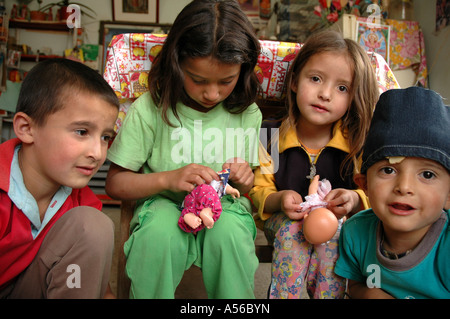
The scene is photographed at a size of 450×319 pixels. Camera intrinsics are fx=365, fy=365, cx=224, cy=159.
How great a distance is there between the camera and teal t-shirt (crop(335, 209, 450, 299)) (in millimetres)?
722

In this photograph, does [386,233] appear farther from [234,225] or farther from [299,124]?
[299,124]

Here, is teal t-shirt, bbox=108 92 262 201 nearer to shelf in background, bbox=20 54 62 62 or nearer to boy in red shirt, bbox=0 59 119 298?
boy in red shirt, bbox=0 59 119 298

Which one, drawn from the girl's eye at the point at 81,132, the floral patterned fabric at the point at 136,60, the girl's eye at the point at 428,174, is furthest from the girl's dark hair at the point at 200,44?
the girl's eye at the point at 428,174

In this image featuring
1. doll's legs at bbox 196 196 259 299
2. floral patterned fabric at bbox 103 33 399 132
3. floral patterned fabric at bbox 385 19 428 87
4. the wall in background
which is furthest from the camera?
floral patterned fabric at bbox 385 19 428 87

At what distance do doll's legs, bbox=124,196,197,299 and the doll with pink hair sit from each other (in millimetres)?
33

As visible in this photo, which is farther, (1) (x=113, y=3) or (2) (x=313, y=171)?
(1) (x=113, y=3)

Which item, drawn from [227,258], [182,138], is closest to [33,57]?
[182,138]

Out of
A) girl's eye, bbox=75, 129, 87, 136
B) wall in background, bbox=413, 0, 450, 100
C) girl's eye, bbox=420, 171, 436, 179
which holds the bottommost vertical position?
girl's eye, bbox=420, 171, 436, 179

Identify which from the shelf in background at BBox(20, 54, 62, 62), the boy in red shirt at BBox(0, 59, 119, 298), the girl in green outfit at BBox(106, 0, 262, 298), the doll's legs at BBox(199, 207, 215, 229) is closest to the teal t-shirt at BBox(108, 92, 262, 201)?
the girl in green outfit at BBox(106, 0, 262, 298)

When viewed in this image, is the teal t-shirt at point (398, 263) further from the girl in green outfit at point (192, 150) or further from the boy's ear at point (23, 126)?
the boy's ear at point (23, 126)

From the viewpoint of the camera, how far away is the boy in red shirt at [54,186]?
2.44 feet
